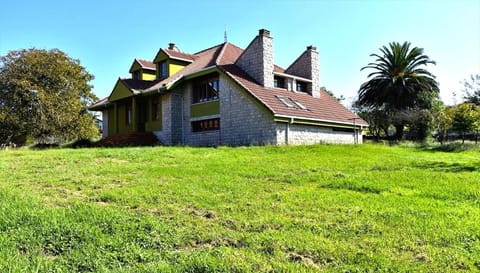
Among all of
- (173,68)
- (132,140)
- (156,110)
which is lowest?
(132,140)

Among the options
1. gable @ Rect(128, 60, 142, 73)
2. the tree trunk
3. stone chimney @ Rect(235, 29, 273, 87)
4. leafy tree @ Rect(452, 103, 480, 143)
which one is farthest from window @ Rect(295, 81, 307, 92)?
the tree trunk

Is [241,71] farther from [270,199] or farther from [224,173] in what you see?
[270,199]

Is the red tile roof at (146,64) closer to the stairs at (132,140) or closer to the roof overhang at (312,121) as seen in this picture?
the stairs at (132,140)

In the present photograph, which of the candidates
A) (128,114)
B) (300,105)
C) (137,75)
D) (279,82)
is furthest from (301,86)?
(137,75)

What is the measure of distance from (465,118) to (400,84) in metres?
5.70

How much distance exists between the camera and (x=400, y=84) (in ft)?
108

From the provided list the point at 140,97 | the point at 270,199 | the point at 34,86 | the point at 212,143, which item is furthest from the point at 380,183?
the point at 34,86

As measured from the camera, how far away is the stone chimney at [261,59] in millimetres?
21625

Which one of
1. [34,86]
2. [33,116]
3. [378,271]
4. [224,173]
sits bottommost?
[378,271]

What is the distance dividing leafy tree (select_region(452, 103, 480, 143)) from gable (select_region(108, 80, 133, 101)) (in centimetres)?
2269

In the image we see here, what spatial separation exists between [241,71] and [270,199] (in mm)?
15628

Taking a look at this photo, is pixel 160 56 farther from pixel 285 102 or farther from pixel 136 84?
pixel 285 102

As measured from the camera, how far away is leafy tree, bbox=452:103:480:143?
27791 mm

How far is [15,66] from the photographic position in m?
30.5
